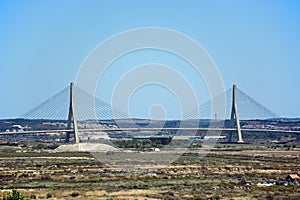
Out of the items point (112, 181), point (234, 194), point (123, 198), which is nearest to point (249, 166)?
point (112, 181)

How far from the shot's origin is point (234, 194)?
34.4m

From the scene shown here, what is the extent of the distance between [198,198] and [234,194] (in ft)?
9.56

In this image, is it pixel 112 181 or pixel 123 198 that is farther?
pixel 112 181

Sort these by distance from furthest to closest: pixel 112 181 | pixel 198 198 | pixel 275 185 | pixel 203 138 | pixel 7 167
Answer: pixel 203 138 → pixel 7 167 → pixel 112 181 → pixel 275 185 → pixel 198 198

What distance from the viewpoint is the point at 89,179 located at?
4325cm

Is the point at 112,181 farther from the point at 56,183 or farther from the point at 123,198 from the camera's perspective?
the point at 123,198

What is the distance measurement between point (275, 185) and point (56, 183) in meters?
14.0

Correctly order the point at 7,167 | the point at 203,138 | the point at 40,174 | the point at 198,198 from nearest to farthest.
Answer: the point at 198,198
the point at 40,174
the point at 7,167
the point at 203,138

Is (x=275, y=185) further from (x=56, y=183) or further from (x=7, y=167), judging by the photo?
(x=7, y=167)

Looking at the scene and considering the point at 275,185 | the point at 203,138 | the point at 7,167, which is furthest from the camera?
the point at 203,138

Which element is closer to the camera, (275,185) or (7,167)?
(275,185)

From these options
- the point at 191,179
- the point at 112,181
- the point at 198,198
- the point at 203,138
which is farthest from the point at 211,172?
the point at 203,138

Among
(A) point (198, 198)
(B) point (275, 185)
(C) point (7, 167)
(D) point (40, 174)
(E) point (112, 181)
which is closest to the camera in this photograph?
(A) point (198, 198)

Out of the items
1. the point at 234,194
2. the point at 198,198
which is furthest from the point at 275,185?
the point at 198,198
